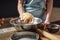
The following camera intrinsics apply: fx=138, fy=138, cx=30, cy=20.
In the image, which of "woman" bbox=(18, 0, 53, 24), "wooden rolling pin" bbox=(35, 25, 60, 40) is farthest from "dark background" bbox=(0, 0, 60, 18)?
"wooden rolling pin" bbox=(35, 25, 60, 40)

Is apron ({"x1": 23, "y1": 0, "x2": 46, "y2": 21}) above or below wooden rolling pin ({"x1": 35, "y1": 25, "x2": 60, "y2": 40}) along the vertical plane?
above

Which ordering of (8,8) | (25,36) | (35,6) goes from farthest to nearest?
(8,8) < (35,6) < (25,36)

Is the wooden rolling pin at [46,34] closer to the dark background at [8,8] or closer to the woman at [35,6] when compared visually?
the woman at [35,6]

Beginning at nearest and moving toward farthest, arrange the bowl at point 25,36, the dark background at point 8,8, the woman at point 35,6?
the bowl at point 25,36 → the woman at point 35,6 → the dark background at point 8,8

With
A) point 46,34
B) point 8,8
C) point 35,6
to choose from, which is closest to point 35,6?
point 35,6

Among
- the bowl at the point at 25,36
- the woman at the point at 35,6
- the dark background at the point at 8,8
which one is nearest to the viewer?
the bowl at the point at 25,36

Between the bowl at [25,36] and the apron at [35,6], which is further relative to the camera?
the apron at [35,6]

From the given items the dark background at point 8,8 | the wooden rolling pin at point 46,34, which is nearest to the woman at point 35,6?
the wooden rolling pin at point 46,34

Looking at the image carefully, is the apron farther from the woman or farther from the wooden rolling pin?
the wooden rolling pin

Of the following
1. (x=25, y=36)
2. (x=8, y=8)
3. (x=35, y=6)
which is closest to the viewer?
(x=25, y=36)

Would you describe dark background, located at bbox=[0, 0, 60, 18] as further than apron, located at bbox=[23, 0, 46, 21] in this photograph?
Yes

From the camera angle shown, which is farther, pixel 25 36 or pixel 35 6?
pixel 35 6

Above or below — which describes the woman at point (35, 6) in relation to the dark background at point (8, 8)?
above

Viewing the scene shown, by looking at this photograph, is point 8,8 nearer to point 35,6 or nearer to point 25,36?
point 35,6
